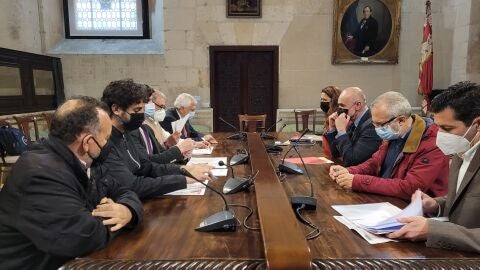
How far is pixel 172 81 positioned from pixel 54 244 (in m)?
6.43

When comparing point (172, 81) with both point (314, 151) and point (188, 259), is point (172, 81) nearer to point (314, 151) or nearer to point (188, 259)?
point (314, 151)

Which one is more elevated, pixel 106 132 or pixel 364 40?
pixel 364 40

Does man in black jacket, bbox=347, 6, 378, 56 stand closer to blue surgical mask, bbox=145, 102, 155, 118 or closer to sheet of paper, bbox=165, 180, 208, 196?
blue surgical mask, bbox=145, 102, 155, 118

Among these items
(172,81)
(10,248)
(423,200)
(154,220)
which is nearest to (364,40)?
(172,81)

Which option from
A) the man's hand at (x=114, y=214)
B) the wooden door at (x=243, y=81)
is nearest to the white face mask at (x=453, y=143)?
the man's hand at (x=114, y=214)

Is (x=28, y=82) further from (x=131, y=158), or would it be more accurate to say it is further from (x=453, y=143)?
(x=453, y=143)

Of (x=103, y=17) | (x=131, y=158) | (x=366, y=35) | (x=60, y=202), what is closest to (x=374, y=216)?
(x=60, y=202)

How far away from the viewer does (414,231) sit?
1303mm

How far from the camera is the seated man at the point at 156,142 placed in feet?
8.79

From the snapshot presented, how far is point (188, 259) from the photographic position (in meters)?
1.17

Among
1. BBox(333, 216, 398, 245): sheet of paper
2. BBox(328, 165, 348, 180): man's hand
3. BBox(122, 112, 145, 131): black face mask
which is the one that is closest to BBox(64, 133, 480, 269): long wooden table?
BBox(333, 216, 398, 245): sheet of paper

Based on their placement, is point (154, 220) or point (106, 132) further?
point (154, 220)

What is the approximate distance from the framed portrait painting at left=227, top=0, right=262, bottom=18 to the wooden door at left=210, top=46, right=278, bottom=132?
0.62 metres

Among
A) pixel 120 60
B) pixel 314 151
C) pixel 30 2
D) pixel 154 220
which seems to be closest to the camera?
pixel 154 220
